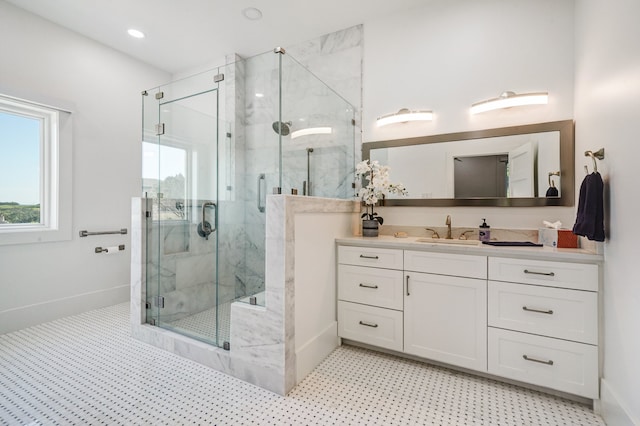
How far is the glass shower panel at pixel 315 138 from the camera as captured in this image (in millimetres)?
2203

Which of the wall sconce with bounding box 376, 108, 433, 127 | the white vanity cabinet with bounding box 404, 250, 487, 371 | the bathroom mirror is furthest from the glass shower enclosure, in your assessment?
the white vanity cabinet with bounding box 404, 250, 487, 371

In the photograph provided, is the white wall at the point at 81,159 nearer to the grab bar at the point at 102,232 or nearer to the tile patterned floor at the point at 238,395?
the grab bar at the point at 102,232

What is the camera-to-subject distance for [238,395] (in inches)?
69.7

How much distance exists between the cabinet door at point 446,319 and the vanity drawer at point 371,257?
14cm

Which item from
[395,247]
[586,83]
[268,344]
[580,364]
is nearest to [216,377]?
[268,344]

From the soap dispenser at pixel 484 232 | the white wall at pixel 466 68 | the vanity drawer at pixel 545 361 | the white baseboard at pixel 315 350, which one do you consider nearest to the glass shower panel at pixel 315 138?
the white wall at pixel 466 68

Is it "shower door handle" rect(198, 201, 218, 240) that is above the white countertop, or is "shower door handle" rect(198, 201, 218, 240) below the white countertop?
above

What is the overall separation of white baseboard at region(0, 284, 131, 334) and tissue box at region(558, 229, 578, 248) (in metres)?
4.18

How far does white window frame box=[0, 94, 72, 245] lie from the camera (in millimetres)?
2881

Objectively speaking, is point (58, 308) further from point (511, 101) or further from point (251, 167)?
point (511, 101)

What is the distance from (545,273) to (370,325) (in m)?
1.17

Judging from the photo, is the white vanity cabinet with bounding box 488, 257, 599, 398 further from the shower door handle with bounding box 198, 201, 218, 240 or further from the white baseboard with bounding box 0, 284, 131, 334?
the white baseboard with bounding box 0, 284, 131, 334

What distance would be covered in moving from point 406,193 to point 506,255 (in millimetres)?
1039

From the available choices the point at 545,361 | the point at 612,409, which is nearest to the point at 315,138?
the point at 545,361
